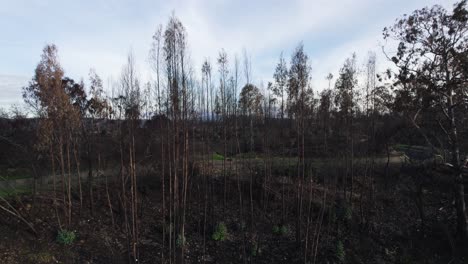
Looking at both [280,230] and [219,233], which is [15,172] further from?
[280,230]

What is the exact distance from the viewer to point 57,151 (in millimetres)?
12062

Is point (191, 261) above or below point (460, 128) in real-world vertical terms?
below

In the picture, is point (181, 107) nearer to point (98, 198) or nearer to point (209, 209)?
point (209, 209)

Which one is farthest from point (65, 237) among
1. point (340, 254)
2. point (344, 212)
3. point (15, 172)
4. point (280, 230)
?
point (15, 172)

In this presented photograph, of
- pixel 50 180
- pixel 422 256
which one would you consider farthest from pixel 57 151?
pixel 422 256

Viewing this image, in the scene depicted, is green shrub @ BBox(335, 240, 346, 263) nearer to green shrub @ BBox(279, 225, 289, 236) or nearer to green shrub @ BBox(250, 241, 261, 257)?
green shrub @ BBox(279, 225, 289, 236)

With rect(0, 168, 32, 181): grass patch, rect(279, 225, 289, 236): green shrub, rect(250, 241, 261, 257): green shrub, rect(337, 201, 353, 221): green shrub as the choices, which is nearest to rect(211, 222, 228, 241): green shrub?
rect(250, 241, 261, 257): green shrub

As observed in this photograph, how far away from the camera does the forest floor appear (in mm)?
11067

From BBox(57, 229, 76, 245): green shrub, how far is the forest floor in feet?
0.50

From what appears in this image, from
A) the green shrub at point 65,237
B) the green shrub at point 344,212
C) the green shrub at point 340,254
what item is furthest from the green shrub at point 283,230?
the green shrub at point 65,237

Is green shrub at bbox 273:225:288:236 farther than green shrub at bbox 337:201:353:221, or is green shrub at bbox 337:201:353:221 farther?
green shrub at bbox 337:201:353:221

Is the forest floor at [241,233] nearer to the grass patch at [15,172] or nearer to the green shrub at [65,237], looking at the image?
the green shrub at [65,237]

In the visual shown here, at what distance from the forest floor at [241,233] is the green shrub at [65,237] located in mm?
152

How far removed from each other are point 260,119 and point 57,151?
1443cm
